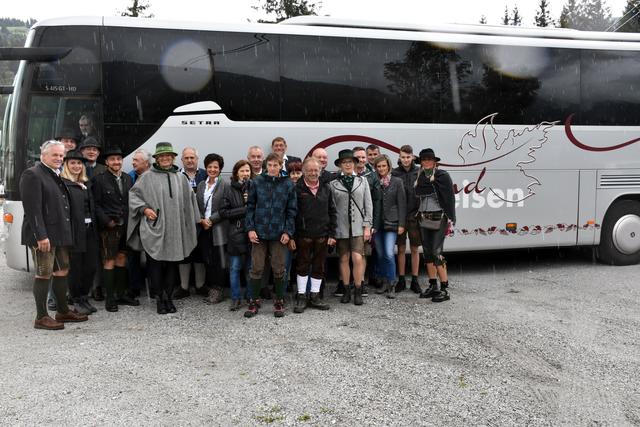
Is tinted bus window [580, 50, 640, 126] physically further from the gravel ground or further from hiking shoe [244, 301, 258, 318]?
hiking shoe [244, 301, 258, 318]

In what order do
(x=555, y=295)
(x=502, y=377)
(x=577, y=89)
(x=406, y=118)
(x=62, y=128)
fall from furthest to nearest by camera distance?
(x=577, y=89), (x=406, y=118), (x=555, y=295), (x=62, y=128), (x=502, y=377)

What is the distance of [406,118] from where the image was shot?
791 cm

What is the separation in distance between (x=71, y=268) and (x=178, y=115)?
2.20m

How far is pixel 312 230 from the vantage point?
636cm

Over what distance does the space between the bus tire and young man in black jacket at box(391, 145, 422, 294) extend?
12.0 feet

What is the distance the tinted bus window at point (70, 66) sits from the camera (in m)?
6.74

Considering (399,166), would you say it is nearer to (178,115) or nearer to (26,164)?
(178,115)

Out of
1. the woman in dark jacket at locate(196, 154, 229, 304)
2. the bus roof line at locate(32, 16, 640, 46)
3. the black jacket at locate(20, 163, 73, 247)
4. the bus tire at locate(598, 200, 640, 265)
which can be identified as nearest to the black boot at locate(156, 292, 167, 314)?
the woman in dark jacket at locate(196, 154, 229, 304)

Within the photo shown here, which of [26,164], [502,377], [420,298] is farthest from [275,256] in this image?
[26,164]

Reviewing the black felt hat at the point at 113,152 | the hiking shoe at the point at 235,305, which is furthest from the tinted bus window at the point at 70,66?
the hiking shoe at the point at 235,305

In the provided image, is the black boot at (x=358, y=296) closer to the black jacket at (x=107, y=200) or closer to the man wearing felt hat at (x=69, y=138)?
the black jacket at (x=107, y=200)

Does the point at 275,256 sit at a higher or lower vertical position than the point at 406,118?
lower

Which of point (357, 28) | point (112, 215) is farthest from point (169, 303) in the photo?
point (357, 28)

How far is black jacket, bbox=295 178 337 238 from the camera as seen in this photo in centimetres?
634
